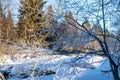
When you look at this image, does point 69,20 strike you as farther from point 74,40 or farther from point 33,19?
point 33,19

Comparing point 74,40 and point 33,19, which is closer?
point 74,40

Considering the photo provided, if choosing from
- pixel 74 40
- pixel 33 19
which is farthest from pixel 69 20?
pixel 33 19

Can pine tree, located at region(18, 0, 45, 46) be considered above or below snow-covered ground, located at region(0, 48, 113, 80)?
above

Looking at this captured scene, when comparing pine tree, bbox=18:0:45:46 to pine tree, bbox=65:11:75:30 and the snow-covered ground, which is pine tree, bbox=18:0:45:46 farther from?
pine tree, bbox=65:11:75:30

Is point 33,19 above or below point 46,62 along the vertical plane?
above

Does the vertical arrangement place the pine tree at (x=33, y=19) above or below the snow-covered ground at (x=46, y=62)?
above

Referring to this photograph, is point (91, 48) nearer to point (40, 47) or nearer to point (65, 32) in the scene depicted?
point (65, 32)

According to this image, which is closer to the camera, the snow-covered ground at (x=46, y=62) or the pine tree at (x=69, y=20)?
Result: the pine tree at (x=69, y=20)

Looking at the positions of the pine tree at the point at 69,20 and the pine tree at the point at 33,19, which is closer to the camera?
the pine tree at the point at 69,20

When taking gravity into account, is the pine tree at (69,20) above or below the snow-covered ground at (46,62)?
above

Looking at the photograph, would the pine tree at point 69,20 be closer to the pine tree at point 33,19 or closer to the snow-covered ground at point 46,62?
the snow-covered ground at point 46,62

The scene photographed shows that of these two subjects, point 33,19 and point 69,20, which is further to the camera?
point 33,19

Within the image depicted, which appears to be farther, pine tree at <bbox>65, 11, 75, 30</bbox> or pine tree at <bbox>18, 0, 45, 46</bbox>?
pine tree at <bbox>18, 0, 45, 46</bbox>

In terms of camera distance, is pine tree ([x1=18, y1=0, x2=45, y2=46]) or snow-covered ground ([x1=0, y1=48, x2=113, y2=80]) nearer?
snow-covered ground ([x1=0, y1=48, x2=113, y2=80])
